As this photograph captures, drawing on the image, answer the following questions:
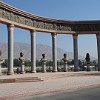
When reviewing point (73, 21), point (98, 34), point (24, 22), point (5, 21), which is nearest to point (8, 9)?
point (5, 21)

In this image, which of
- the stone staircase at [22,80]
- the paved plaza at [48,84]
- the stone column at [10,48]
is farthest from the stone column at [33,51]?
the stone staircase at [22,80]

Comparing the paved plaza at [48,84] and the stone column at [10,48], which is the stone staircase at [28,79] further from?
the stone column at [10,48]

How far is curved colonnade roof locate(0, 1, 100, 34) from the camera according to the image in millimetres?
30614

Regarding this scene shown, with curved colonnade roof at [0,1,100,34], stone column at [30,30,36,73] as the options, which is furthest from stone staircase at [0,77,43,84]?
stone column at [30,30,36,73]

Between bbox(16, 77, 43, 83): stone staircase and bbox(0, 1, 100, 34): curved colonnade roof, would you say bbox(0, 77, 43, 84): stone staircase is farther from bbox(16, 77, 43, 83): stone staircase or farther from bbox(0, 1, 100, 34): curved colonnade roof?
bbox(0, 1, 100, 34): curved colonnade roof

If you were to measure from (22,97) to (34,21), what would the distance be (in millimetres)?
22752

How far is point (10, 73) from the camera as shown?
30.5 metres

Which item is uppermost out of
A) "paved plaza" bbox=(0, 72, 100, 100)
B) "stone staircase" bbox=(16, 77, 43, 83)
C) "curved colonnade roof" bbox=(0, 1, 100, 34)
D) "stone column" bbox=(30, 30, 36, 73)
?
"curved colonnade roof" bbox=(0, 1, 100, 34)

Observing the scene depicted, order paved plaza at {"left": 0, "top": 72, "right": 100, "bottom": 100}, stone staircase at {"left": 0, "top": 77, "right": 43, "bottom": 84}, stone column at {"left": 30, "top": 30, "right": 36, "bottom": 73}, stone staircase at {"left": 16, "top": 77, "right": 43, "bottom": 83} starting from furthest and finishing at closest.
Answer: stone column at {"left": 30, "top": 30, "right": 36, "bottom": 73}
stone staircase at {"left": 16, "top": 77, "right": 43, "bottom": 83}
stone staircase at {"left": 0, "top": 77, "right": 43, "bottom": 84}
paved plaza at {"left": 0, "top": 72, "right": 100, "bottom": 100}

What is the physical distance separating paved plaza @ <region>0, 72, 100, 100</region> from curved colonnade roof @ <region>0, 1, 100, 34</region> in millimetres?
7841

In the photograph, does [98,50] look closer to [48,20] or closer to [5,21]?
[48,20]

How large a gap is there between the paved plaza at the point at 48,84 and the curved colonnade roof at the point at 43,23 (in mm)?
7841

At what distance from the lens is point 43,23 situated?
37688mm

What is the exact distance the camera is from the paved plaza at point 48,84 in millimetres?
16467
